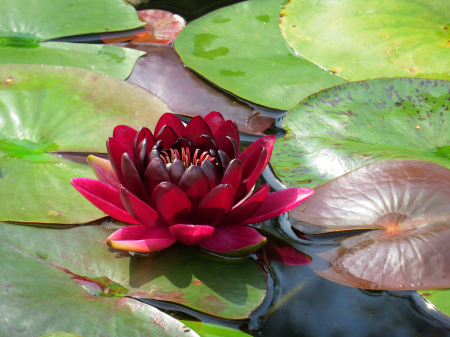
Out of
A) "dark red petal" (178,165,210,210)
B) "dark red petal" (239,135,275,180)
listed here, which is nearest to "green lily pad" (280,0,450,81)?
"dark red petal" (239,135,275,180)

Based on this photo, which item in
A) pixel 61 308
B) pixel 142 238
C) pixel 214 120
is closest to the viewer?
pixel 61 308

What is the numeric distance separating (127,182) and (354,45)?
5.72ft

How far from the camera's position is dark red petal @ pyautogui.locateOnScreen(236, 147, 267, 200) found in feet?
4.10

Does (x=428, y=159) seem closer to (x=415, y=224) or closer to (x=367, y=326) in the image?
(x=415, y=224)

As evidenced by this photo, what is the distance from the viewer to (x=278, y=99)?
6.79 ft

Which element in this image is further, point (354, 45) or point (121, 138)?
point (354, 45)

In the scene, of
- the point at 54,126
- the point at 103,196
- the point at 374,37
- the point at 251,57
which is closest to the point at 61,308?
the point at 103,196

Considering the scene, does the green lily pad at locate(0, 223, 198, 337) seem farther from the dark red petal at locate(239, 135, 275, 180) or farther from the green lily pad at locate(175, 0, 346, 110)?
the green lily pad at locate(175, 0, 346, 110)

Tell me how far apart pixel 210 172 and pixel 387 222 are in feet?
2.30

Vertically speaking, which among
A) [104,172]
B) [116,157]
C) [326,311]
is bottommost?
[326,311]

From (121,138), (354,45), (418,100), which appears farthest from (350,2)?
(121,138)

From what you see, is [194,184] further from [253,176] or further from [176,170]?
[253,176]

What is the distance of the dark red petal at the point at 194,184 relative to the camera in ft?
3.76

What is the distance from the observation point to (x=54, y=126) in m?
1.70
